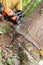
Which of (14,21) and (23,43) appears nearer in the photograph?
(23,43)

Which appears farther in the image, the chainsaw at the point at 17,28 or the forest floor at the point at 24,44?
the chainsaw at the point at 17,28

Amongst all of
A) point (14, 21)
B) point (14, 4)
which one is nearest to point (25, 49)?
point (14, 21)

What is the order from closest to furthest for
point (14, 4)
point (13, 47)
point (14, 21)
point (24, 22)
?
point (13, 47) < point (24, 22) < point (14, 21) < point (14, 4)

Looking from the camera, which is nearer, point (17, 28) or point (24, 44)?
point (24, 44)

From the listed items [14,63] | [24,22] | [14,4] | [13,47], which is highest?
[14,4]

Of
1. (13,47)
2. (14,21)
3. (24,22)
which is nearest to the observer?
(13,47)

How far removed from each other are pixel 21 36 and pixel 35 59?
1.97 ft

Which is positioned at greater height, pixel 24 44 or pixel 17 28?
pixel 17 28

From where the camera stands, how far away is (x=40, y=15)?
5492mm

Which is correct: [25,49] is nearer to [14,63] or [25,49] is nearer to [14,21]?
[14,63]

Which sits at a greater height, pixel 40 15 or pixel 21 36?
pixel 40 15

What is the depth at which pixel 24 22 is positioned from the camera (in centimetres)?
538

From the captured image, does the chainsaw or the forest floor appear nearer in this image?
the forest floor

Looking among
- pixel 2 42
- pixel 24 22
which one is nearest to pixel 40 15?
pixel 24 22
